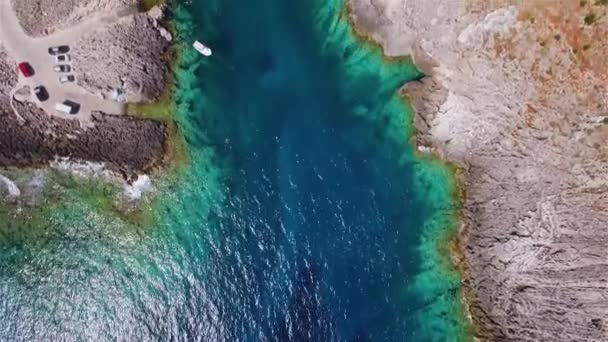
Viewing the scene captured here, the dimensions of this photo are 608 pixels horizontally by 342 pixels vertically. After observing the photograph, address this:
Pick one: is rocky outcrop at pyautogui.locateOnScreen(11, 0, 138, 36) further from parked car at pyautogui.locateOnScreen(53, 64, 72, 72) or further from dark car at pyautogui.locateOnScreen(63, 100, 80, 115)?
dark car at pyautogui.locateOnScreen(63, 100, 80, 115)

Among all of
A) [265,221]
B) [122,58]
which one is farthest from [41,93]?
[265,221]

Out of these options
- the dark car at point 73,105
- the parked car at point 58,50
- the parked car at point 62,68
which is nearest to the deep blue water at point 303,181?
the dark car at point 73,105

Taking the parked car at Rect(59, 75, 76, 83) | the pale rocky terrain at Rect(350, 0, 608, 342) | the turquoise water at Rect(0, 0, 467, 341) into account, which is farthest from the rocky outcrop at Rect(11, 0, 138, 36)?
the pale rocky terrain at Rect(350, 0, 608, 342)

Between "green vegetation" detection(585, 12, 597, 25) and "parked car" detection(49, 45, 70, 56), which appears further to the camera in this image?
"parked car" detection(49, 45, 70, 56)

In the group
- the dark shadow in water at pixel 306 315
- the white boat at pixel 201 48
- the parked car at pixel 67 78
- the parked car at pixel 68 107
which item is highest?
the white boat at pixel 201 48

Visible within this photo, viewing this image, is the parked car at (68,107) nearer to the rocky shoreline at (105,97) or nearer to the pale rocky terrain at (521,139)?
the rocky shoreline at (105,97)

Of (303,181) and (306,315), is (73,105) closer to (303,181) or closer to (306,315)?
(303,181)

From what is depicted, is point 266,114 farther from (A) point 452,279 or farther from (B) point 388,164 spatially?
(A) point 452,279
